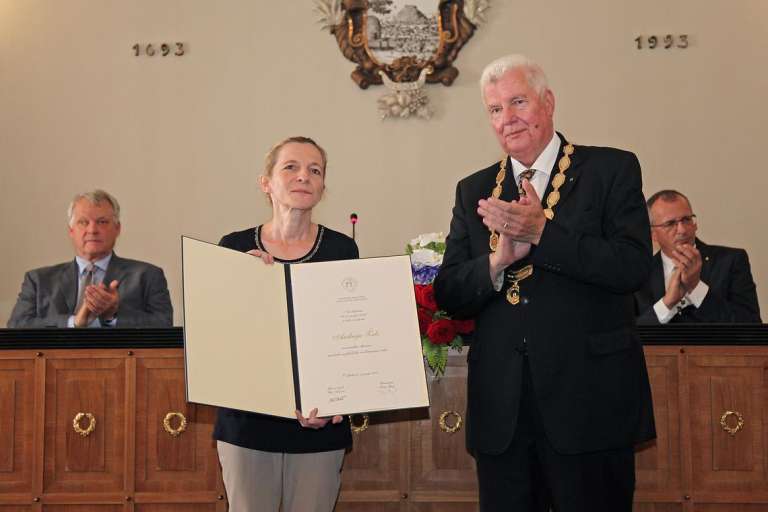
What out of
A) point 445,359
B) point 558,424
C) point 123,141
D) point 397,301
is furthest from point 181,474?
point 123,141

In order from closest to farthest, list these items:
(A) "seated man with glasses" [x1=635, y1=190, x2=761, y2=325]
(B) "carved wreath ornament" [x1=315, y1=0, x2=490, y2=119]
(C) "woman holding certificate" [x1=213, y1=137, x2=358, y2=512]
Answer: (C) "woman holding certificate" [x1=213, y1=137, x2=358, y2=512] → (A) "seated man with glasses" [x1=635, y1=190, x2=761, y2=325] → (B) "carved wreath ornament" [x1=315, y1=0, x2=490, y2=119]

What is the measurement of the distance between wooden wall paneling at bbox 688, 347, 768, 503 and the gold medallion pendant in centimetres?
132

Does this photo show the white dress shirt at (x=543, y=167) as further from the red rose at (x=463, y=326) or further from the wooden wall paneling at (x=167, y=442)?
the wooden wall paneling at (x=167, y=442)

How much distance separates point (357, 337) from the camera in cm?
245

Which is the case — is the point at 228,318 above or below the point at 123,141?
below

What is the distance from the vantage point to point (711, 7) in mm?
5684

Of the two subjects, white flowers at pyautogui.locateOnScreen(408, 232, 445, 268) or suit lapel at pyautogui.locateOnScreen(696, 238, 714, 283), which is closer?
white flowers at pyautogui.locateOnScreen(408, 232, 445, 268)

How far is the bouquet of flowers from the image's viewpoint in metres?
3.09

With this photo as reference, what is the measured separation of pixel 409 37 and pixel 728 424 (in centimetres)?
336

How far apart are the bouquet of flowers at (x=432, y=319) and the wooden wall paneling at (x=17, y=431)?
1529 millimetres

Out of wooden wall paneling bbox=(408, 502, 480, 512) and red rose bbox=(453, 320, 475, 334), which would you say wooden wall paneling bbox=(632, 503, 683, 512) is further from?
red rose bbox=(453, 320, 475, 334)

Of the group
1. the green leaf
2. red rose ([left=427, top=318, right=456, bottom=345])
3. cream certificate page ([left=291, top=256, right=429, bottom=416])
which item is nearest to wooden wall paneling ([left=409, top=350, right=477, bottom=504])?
the green leaf

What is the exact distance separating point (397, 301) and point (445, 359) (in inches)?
30.9

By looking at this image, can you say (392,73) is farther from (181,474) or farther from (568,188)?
(568,188)
